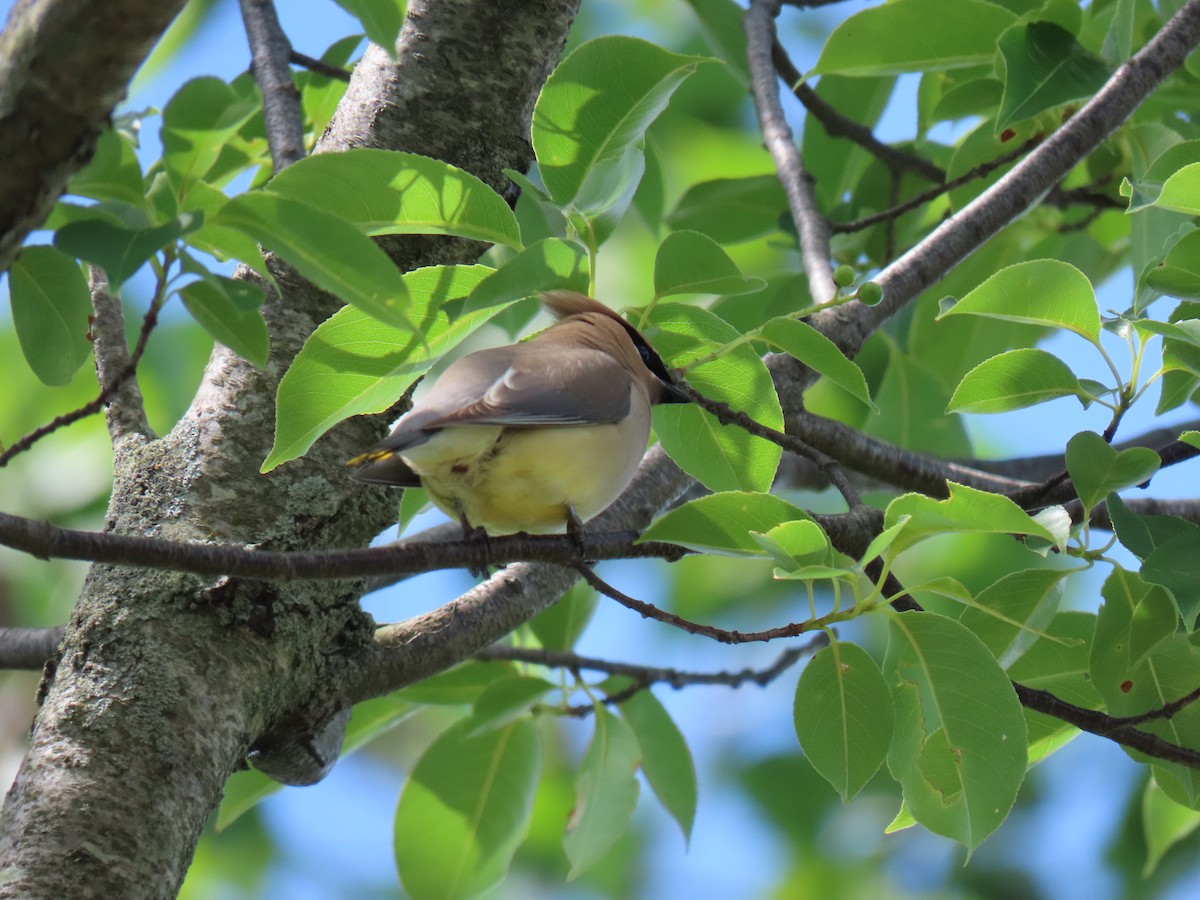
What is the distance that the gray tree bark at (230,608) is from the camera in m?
2.27

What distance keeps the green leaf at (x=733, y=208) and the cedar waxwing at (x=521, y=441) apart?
4.94 feet

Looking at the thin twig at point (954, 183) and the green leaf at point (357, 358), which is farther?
the thin twig at point (954, 183)

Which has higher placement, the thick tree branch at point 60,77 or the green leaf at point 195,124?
the green leaf at point 195,124

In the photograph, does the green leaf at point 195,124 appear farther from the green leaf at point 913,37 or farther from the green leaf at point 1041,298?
the green leaf at point 913,37

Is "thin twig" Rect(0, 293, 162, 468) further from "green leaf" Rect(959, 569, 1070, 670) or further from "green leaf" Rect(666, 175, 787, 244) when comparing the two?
"green leaf" Rect(666, 175, 787, 244)

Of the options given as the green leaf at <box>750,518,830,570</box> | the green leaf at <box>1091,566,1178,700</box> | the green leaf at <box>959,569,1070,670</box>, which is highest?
the green leaf at <box>750,518,830,570</box>

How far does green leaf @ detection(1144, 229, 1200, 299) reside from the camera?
2.36 m

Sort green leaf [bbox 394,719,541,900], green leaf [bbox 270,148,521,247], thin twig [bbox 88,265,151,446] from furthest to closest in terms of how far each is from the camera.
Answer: green leaf [bbox 394,719,541,900]
thin twig [bbox 88,265,151,446]
green leaf [bbox 270,148,521,247]

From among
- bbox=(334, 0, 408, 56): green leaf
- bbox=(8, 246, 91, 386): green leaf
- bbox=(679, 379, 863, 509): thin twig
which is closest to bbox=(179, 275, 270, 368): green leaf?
bbox=(8, 246, 91, 386): green leaf

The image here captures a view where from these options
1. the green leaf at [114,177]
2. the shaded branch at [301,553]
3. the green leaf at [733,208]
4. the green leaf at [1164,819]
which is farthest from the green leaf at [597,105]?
the green leaf at [1164,819]

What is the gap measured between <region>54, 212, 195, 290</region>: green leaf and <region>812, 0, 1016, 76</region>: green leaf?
2314 mm

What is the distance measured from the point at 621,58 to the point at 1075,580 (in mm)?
5156

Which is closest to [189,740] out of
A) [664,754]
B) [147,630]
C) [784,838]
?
[147,630]

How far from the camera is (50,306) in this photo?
2119 millimetres
